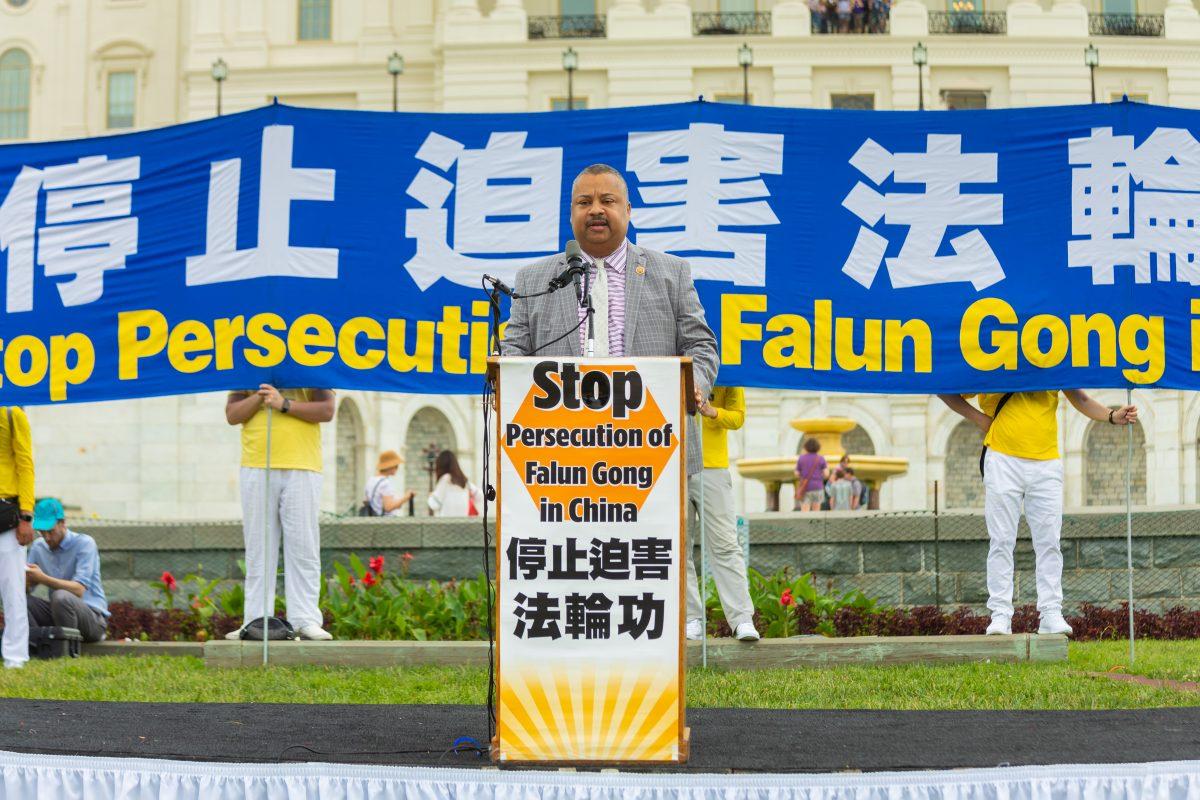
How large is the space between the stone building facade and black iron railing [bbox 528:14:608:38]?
0.07 meters

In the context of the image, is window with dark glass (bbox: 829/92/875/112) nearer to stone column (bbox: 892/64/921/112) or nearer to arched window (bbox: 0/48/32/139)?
stone column (bbox: 892/64/921/112)

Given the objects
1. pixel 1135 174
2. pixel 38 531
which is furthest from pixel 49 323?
pixel 1135 174

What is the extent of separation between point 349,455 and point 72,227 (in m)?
31.2

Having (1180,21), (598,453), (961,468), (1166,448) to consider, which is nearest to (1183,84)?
(1180,21)

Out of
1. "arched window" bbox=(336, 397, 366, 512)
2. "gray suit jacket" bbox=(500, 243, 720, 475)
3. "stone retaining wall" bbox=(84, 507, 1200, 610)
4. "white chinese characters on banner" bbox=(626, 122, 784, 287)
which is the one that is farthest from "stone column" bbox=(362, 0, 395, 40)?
"gray suit jacket" bbox=(500, 243, 720, 475)

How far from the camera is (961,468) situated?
1801 inches

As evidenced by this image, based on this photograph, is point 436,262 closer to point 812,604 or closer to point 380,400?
point 812,604

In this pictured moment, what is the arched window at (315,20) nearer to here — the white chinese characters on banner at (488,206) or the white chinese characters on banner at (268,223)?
the white chinese characters on banner at (268,223)

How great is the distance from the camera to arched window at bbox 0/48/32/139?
2244 inches

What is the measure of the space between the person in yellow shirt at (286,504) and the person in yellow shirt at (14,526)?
1.38 m

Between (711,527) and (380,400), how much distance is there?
32204mm

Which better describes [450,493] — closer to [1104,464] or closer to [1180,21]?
[1104,464]

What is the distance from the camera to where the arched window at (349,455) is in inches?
1609

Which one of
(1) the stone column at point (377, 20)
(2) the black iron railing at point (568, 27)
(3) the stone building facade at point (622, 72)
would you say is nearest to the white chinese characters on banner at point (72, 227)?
(3) the stone building facade at point (622, 72)
